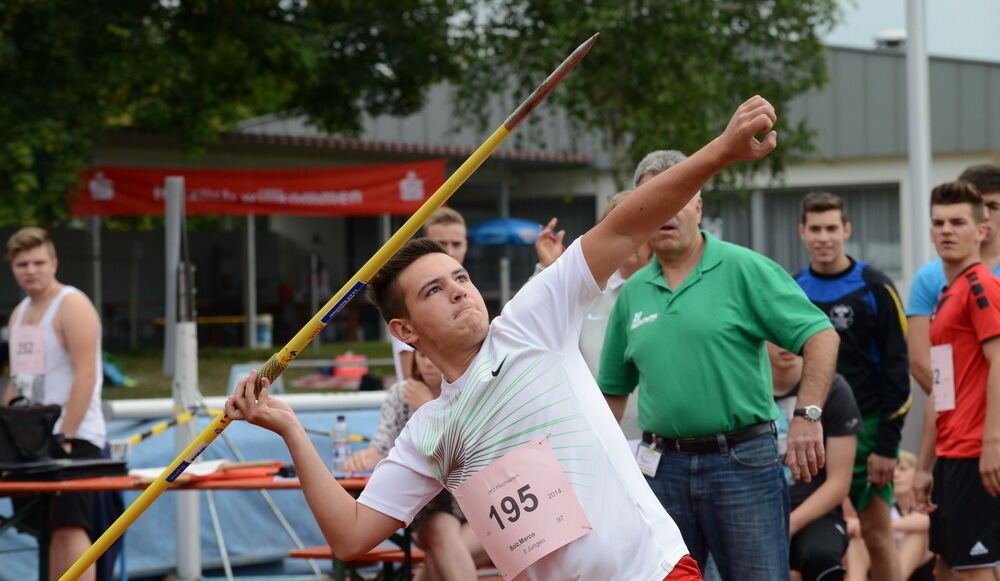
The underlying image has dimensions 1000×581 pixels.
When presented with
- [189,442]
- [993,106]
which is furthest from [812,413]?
[993,106]

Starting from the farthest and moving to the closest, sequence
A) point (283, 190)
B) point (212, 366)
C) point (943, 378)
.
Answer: point (212, 366) → point (283, 190) → point (943, 378)

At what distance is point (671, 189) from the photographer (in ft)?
9.08

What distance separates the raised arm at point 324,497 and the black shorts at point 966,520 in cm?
269

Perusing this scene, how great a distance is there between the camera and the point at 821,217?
A: 6023 mm

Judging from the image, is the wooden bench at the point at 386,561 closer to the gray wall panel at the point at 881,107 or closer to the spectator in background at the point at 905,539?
the spectator in background at the point at 905,539

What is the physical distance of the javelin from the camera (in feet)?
8.73

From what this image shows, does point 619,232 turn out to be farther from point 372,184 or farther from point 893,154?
point 893,154

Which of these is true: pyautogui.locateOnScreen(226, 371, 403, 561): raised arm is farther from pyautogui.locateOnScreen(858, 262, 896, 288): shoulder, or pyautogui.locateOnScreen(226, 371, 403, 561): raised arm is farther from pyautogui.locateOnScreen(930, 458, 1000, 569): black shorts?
pyautogui.locateOnScreen(858, 262, 896, 288): shoulder

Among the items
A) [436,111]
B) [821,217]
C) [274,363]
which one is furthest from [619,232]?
[436,111]

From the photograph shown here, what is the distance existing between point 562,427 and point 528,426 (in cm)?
8

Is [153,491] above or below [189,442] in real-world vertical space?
above

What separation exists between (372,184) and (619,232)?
51.6ft

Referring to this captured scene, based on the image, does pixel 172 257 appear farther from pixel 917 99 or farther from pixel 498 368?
pixel 917 99

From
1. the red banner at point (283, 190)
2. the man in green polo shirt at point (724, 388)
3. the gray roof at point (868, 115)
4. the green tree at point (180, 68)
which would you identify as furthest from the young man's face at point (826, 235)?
the gray roof at point (868, 115)
